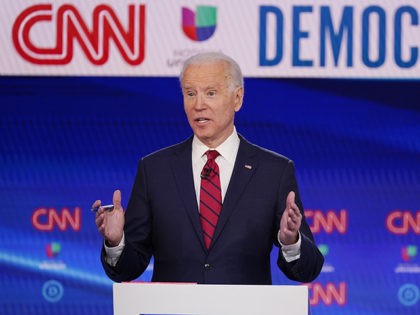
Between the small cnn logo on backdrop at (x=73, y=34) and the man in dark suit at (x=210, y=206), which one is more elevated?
the small cnn logo on backdrop at (x=73, y=34)

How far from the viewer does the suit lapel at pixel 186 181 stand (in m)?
2.55

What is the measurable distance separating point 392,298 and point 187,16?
70.8 inches

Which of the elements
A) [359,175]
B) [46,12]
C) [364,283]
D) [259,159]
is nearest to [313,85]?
[359,175]

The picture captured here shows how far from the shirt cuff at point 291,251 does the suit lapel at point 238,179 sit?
21cm

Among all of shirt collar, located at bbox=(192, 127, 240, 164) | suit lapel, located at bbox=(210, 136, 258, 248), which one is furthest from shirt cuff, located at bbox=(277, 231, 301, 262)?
shirt collar, located at bbox=(192, 127, 240, 164)

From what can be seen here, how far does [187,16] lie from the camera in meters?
4.45

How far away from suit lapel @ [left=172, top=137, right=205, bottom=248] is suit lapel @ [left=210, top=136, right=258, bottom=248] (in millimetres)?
70

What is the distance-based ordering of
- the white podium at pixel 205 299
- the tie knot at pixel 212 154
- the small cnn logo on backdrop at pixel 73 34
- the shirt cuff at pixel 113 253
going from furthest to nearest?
the small cnn logo on backdrop at pixel 73 34 → the tie knot at pixel 212 154 → the shirt cuff at pixel 113 253 → the white podium at pixel 205 299

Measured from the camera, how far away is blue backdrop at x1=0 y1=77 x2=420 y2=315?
447cm

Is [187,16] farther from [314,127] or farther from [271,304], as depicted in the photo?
[271,304]

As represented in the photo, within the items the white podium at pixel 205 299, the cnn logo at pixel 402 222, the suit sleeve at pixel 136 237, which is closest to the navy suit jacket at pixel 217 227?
the suit sleeve at pixel 136 237

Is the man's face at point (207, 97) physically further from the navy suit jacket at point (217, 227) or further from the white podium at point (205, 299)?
the white podium at point (205, 299)

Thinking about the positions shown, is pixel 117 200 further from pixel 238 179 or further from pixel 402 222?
pixel 402 222

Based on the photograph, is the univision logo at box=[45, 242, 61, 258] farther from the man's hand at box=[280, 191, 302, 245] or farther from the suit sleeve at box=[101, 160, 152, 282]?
the man's hand at box=[280, 191, 302, 245]
